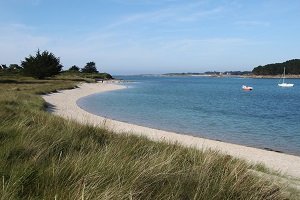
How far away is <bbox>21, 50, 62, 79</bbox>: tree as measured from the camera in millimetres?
81062

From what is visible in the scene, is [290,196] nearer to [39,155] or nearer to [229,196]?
[229,196]

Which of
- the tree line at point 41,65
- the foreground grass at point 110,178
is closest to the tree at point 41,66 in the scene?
the tree line at point 41,65

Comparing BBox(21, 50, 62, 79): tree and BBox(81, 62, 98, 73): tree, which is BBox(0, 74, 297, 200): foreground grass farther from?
BBox(81, 62, 98, 73): tree

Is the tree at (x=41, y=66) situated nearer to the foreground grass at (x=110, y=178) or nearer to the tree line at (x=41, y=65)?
the tree line at (x=41, y=65)

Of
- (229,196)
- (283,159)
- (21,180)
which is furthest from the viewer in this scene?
(283,159)

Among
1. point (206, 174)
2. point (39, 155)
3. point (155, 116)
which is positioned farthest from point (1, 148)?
point (155, 116)

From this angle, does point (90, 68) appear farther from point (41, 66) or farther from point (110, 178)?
point (110, 178)

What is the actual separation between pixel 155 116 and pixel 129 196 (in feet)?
85.2

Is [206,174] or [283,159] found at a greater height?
[206,174]

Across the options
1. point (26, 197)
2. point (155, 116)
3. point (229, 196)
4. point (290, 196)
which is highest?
point (26, 197)

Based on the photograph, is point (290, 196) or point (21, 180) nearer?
point (21, 180)

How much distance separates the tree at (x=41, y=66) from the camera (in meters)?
81.1

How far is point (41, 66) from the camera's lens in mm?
81188

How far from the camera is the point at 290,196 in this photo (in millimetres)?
5625
